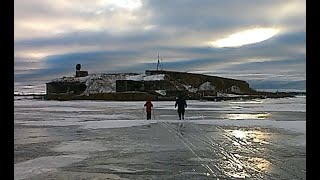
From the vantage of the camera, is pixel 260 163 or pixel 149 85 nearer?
pixel 260 163

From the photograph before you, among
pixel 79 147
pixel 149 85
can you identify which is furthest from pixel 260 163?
pixel 149 85

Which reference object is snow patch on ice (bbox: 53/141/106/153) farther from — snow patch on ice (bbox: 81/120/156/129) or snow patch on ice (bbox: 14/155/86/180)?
snow patch on ice (bbox: 81/120/156/129)

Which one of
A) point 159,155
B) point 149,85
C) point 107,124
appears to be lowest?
point 159,155

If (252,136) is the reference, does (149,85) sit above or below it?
above

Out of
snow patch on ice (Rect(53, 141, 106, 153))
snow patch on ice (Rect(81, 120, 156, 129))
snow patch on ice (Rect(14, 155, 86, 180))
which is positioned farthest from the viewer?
snow patch on ice (Rect(81, 120, 156, 129))

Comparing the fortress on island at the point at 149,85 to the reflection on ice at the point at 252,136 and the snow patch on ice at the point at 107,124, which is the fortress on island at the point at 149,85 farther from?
the reflection on ice at the point at 252,136

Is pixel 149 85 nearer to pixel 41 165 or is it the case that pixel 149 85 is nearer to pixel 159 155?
pixel 159 155

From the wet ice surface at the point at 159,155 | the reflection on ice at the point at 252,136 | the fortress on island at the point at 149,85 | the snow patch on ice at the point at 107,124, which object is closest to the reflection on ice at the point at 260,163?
the wet ice surface at the point at 159,155

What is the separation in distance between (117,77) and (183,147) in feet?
296

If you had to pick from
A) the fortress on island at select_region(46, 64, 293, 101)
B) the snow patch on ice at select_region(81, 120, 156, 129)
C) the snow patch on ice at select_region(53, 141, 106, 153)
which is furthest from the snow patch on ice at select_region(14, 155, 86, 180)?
the fortress on island at select_region(46, 64, 293, 101)

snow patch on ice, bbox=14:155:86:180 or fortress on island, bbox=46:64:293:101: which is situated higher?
fortress on island, bbox=46:64:293:101

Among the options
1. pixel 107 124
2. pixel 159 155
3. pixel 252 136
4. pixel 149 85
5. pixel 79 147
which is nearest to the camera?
pixel 159 155
